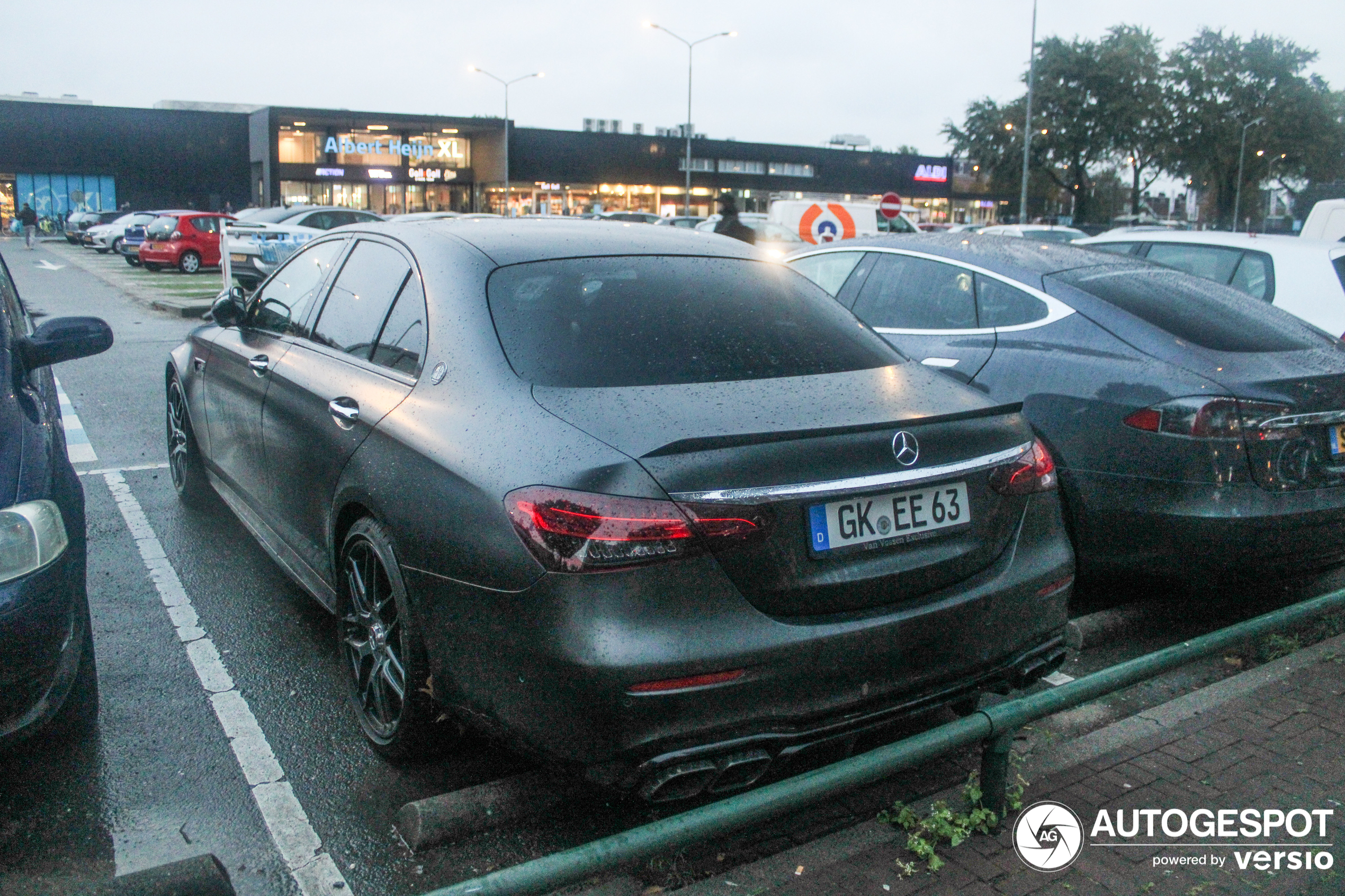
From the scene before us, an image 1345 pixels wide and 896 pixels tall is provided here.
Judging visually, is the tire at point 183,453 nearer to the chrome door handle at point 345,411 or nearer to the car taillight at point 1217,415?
the chrome door handle at point 345,411

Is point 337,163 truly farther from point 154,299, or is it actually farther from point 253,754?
point 253,754

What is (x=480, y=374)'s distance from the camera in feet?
9.84

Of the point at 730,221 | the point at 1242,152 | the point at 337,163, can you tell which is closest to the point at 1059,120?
the point at 1242,152

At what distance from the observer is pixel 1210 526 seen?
3.96 meters

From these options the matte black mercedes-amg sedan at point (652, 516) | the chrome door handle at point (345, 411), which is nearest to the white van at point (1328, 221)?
the matte black mercedes-amg sedan at point (652, 516)

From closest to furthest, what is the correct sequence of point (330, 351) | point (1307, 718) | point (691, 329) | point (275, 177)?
point (691, 329) < point (1307, 718) < point (330, 351) < point (275, 177)

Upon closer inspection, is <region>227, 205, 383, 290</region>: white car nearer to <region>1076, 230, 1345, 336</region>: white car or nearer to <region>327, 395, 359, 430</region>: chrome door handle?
<region>1076, 230, 1345, 336</region>: white car

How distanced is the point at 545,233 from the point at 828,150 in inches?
2713

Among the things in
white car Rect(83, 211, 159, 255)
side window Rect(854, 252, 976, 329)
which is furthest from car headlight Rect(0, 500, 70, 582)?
white car Rect(83, 211, 159, 255)

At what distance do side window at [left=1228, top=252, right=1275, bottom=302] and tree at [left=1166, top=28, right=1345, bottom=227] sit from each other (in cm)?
5233

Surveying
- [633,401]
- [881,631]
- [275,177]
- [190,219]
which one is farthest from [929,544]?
[275,177]

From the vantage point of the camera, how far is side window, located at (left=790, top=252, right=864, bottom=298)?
590 cm

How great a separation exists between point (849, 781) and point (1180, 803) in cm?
120

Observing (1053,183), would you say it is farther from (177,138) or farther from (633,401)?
(633,401)
